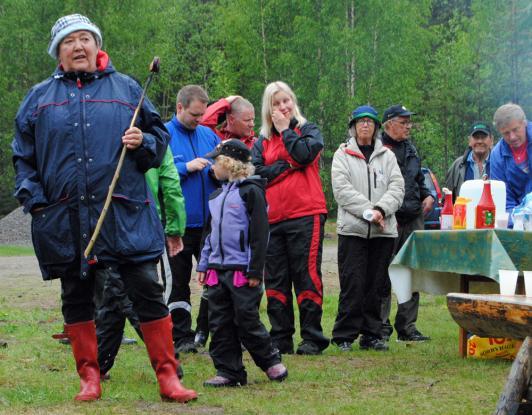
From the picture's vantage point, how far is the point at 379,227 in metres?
7.98

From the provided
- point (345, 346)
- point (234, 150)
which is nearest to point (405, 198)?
point (345, 346)

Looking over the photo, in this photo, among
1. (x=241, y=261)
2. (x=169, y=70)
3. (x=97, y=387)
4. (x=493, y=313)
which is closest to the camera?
(x=493, y=313)

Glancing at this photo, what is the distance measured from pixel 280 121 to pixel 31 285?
7.77m

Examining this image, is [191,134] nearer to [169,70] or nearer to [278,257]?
Answer: [278,257]

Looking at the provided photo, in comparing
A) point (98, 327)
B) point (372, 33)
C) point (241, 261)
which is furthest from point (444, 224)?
point (372, 33)

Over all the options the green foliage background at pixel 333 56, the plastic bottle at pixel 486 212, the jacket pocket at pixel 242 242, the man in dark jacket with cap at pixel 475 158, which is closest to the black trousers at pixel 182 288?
the jacket pocket at pixel 242 242

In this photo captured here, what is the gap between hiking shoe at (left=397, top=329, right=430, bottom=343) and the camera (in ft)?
28.4

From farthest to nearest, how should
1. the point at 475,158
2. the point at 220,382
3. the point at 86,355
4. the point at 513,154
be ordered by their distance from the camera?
1. the point at 475,158
2. the point at 513,154
3. the point at 220,382
4. the point at 86,355

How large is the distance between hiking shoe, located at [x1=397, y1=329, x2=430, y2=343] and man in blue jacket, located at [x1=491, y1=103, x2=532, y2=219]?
1657 mm

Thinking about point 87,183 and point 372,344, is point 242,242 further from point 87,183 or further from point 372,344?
point 372,344

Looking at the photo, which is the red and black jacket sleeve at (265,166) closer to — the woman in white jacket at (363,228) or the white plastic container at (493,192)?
the woman in white jacket at (363,228)

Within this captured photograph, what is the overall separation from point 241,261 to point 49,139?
152 centimetres

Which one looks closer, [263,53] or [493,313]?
[493,313]

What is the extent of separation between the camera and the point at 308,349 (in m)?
7.71
